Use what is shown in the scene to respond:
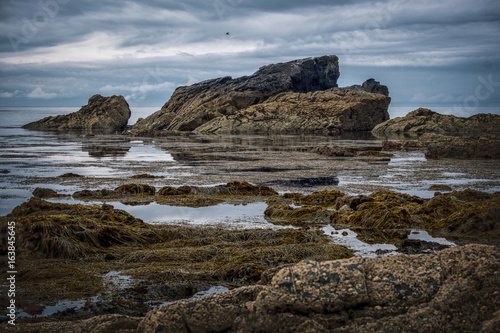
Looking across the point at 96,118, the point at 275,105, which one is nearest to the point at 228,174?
the point at 275,105

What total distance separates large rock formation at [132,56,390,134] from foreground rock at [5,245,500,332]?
72794mm

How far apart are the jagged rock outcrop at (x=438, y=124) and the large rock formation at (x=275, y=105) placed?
10.4 meters

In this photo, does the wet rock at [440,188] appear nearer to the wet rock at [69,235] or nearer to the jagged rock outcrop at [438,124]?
the wet rock at [69,235]

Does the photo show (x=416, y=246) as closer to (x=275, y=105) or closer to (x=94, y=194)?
(x=94, y=194)

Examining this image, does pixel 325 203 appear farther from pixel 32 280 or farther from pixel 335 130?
pixel 335 130

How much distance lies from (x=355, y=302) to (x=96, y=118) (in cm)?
10580

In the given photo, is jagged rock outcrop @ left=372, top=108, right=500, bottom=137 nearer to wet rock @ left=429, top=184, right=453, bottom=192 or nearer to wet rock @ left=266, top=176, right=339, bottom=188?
wet rock @ left=266, top=176, right=339, bottom=188

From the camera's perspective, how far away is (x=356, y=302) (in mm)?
4664

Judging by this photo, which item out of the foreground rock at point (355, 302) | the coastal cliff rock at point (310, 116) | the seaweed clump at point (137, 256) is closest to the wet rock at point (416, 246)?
the seaweed clump at point (137, 256)

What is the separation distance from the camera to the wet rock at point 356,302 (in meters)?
4.52

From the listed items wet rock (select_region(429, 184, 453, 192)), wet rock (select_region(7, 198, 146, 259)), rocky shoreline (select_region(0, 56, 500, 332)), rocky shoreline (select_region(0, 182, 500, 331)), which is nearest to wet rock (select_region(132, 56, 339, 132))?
rocky shoreline (select_region(0, 56, 500, 332))

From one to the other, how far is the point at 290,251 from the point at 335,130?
77868 mm

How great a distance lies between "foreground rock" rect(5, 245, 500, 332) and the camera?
4523 millimetres

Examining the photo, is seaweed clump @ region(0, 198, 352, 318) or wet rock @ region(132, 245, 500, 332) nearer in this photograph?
wet rock @ region(132, 245, 500, 332)
